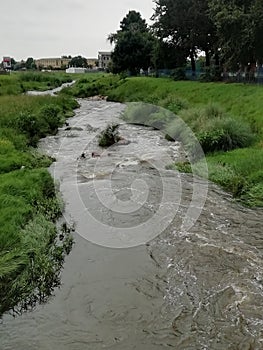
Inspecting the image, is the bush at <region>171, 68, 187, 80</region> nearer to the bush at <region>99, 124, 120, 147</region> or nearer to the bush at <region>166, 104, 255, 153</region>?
the bush at <region>99, 124, 120, 147</region>

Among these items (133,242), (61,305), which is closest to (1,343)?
(61,305)

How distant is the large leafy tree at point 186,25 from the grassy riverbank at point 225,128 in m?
9.98

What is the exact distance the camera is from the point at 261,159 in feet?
49.9

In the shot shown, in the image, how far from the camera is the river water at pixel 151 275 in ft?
21.8

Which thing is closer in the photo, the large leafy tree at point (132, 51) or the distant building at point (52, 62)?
the large leafy tree at point (132, 51)

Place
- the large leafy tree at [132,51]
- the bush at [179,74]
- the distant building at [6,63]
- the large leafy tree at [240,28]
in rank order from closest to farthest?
the large leafy tree at [240,28] < the bush at [179,74] < the large leafy tree at [132,51] < the distant building at [6,63]

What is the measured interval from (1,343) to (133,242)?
4439 millimetres

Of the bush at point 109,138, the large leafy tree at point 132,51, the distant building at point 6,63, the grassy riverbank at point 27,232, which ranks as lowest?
the bush at point 109,138

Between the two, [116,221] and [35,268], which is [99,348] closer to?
[35,268]

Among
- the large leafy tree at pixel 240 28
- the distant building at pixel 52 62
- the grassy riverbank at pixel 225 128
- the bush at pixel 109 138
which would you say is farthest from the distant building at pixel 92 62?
the bush at pixel 109 138

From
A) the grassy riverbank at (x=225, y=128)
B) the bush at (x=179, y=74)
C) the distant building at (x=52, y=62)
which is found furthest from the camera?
the distant building at (x=52, y=62)

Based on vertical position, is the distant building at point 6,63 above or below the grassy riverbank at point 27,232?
above

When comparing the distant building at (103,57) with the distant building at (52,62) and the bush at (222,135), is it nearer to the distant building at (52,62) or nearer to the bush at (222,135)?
the distant building at (52,62)

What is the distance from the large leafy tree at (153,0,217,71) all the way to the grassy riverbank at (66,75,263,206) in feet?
32.7
